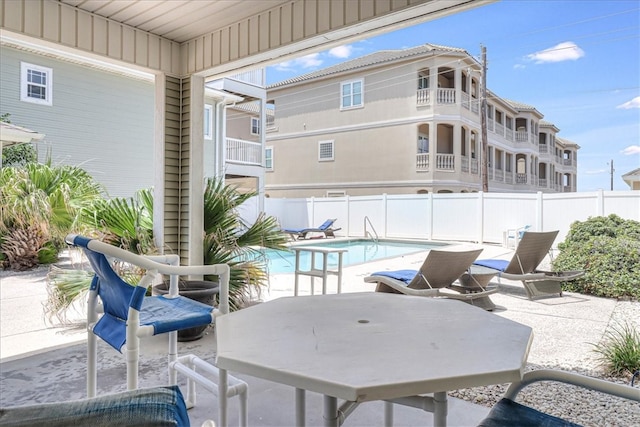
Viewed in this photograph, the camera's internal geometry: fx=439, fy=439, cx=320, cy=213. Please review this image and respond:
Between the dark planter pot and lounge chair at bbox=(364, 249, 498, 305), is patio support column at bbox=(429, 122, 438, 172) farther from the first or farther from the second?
the dark planter pot

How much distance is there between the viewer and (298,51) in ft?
12.0

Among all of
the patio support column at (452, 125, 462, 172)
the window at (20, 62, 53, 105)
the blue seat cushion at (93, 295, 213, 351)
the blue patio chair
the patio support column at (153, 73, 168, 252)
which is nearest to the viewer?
the blue patio chair

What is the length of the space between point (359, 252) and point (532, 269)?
705 centimetres

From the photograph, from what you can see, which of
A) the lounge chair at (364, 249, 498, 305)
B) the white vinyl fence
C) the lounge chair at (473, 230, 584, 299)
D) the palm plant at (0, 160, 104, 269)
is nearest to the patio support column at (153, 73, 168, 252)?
the lounge chair at (364, 249, 498, 305)

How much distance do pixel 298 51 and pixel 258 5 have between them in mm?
473

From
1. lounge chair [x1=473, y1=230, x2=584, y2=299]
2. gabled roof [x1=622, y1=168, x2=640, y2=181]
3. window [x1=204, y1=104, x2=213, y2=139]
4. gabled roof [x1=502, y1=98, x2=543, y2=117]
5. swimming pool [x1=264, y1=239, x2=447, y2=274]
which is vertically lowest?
swimming pool [x1=264, y1=239, x2=447, y2=274]

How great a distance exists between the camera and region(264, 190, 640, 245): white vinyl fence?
11086 millimetres

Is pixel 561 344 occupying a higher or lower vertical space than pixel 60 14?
lower

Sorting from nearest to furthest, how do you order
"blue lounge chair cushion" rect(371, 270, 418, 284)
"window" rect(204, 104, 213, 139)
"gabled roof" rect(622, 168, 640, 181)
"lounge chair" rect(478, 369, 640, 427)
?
"lounge chair" rect(478, 369, 640, 427) → "blue lounge chair cushion" rect(371, 270, 418, 284) → "window" rect(204, 104, 213, 139) → "gabled roof" rect(622, 168, 640, 181)

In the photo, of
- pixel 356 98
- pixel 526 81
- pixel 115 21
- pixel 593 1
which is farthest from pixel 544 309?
pixel 526 81

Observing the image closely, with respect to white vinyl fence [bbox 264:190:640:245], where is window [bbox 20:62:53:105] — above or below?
above

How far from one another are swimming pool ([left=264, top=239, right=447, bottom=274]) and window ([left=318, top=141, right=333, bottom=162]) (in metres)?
5.80

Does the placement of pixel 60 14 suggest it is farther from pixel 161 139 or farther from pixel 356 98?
pixel 356 98

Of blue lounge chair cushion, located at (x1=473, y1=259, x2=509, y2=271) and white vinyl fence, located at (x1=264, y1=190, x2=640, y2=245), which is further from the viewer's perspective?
white vinyl fence, located at (x1=264, y1=190, x2=640, y2=245)
